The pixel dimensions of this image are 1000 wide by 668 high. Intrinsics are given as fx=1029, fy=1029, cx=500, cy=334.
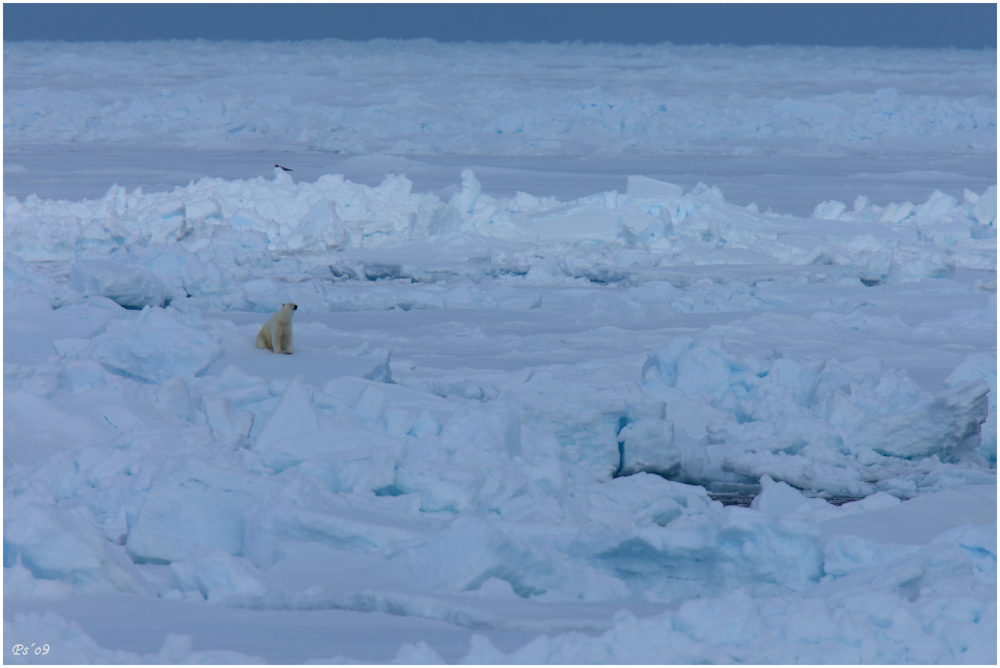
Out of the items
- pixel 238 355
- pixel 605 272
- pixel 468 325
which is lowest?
pixel 238 355

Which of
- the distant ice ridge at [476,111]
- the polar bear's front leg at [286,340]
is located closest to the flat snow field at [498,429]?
the polar bear's front leg at [286,340]

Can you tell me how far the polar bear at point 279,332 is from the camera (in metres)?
5.27

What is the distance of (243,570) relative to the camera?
2.79 meters

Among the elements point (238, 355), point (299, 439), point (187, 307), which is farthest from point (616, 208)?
point (299, 439)

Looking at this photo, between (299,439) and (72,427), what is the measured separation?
958 millimetres

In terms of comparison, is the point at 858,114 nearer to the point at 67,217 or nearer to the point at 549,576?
the point at 67,217

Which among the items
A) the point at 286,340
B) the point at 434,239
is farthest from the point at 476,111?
the point at 286,340
